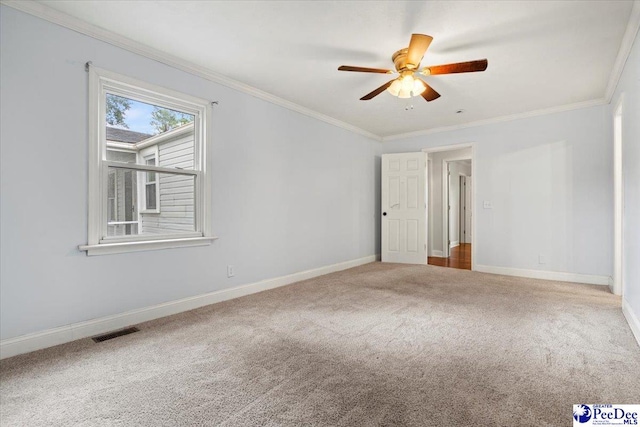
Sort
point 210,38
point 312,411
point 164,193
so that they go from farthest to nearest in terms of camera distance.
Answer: point 164,193, point 210,38, point 312,411

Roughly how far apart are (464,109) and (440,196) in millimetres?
2676

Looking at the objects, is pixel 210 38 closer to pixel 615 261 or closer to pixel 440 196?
pixel 615 261

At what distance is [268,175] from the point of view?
4012 mm

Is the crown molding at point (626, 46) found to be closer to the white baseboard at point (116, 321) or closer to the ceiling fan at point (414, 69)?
the ceiling fan at point (414, 69)

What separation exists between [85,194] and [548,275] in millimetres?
5702

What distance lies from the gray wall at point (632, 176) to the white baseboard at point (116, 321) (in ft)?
11.5

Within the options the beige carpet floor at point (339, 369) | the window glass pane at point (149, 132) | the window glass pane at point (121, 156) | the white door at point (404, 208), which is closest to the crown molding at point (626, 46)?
the beige carpet floor at point (339, 369)

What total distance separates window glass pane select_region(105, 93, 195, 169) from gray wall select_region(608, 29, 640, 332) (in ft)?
13.0

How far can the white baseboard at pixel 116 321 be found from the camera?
2.22 m

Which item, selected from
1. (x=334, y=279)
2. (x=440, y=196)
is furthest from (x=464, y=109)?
(x=334, y=279)

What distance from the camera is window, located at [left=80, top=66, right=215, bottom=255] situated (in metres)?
2.61

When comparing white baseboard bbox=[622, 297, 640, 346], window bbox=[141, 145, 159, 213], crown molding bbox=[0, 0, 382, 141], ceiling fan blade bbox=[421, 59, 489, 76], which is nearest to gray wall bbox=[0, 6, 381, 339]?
crown molding bbox=[0, 0, 382, 141]

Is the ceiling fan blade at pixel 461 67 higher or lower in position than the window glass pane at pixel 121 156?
higher

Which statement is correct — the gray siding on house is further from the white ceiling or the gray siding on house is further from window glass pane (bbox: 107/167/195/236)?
the white ceiling
